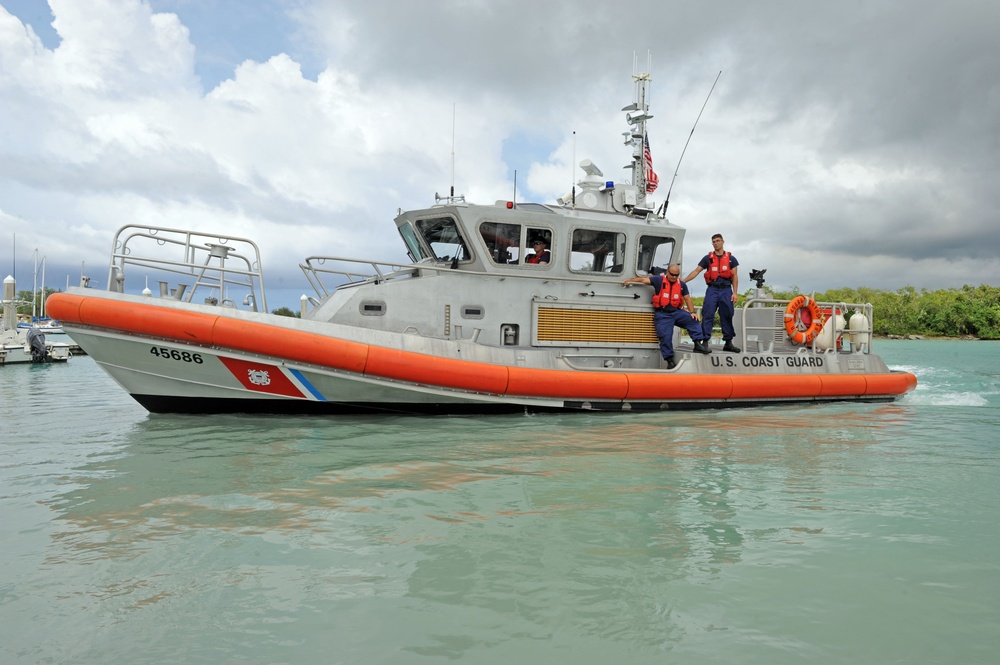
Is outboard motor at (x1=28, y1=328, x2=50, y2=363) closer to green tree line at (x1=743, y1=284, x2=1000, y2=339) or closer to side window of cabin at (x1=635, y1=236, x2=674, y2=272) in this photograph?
side window of cabin at (x1=635, y1=236, x2=674, y2=272)

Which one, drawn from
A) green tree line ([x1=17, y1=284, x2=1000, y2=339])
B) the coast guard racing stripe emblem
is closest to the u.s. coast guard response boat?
the coast guard racing stripe emblem

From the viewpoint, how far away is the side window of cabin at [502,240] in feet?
23.4

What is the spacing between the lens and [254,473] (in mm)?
4238

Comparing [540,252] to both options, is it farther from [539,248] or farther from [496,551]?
[496,551]

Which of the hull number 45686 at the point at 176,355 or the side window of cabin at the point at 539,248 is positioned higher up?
the side window of cabin at the point at 539,248

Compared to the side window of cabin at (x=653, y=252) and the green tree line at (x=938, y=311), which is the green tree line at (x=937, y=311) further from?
the side window of cabin at (x=653, y=252)

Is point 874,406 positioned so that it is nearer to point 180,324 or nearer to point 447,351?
point 447,351

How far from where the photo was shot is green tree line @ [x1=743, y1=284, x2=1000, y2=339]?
6988 centimetres

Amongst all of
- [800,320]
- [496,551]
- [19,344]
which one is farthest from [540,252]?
[19,344]

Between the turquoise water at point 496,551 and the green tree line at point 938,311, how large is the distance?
79552 mm

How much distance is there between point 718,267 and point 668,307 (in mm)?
928

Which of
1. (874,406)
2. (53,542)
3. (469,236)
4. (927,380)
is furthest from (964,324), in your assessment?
(53,542)

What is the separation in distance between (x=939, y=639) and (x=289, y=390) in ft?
18.1

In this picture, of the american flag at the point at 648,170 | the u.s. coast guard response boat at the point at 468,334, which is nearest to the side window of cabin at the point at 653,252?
the u.s. coast guard response boat at the point at 468,334
